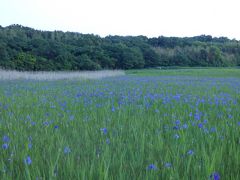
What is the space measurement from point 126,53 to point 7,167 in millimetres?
57484

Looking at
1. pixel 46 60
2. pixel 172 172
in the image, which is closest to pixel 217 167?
pixel 172 172

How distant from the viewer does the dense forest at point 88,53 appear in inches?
1746

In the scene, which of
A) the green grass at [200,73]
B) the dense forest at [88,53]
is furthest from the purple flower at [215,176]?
the dense forest at [88,53]

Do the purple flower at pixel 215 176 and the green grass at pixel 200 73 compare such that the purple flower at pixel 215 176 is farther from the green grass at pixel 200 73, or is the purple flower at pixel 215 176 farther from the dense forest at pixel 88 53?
the dense forest at pixel 88 53

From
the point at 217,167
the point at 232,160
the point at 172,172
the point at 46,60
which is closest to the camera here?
the point at 172,172

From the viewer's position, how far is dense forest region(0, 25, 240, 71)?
44344mm

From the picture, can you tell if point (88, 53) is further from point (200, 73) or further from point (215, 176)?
point (215, 176)

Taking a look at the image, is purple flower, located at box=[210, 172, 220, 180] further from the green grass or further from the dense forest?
the dense forest

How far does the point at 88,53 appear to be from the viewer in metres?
53.5

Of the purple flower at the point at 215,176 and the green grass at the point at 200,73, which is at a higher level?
the purple flower at the point at 215,176

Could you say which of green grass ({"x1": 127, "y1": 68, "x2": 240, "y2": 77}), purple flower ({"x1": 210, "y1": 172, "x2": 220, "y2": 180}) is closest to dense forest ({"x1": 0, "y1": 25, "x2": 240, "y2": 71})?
green grass ({"x1": 127, "y1": 68, "x2": 240, "y2": 77})

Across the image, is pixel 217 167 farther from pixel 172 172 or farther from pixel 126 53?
pixel 126 53

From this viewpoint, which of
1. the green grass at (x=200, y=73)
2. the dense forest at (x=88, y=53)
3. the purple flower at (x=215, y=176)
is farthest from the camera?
the dense forest at (x=88, y=53)

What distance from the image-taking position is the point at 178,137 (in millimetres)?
3227
